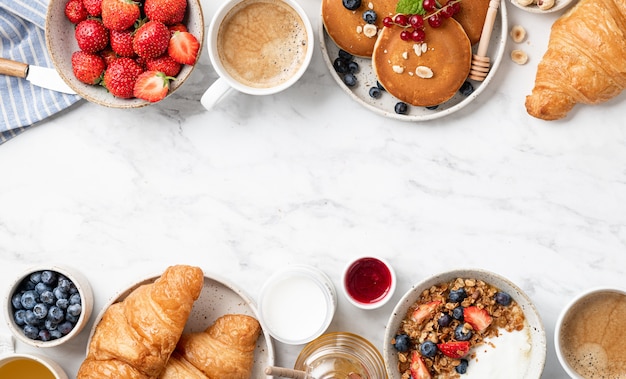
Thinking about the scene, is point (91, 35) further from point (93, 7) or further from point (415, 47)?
point (415, 47)

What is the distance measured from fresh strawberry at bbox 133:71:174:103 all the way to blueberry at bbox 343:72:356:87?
0.53m

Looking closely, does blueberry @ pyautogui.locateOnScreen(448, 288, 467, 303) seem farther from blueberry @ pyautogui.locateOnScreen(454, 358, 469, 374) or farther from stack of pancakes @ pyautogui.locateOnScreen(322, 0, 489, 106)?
stack of pancakes @ pyautogui.locateOnScreen(322, 0, 489, 106)

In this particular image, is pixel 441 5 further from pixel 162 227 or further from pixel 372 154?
pixel 162 227

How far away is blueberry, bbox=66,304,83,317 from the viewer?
95.3 inches

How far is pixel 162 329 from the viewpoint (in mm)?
2330

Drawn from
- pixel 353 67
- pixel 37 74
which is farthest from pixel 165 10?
pixel 353 67

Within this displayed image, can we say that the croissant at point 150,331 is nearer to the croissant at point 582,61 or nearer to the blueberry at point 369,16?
the blueberry at point 369,16

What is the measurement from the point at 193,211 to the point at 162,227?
4.3 inches

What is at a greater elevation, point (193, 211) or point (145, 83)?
point (145, 83)

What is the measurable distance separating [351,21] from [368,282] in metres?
0.78

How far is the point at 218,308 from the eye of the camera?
2.52 meters

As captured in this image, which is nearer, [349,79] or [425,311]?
[425,311]

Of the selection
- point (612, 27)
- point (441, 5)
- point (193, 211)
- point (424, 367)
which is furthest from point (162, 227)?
point (612, 27)

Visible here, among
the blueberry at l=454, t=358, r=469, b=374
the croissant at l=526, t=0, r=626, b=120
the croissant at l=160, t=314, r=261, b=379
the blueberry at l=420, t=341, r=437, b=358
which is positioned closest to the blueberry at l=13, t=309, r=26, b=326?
the croissant at l=160, t=314, r=261, b=379
